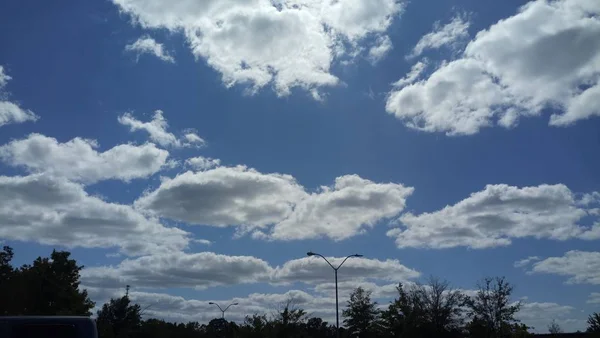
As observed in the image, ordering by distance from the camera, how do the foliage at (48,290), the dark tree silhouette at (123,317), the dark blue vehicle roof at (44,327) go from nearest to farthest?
the dark blue vehicle roof at (44,327) < the foliage at (48,290) < the dark tree silhouette at (123,317)

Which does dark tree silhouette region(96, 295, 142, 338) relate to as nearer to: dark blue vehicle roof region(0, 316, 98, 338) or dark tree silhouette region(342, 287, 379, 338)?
dark tree silhouette region(342, 287, 379, 338)

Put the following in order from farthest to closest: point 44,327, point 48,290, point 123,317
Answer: point 123,317 < point 48,290 < point 44,327


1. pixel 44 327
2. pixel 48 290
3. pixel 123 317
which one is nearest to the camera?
pixel 44 327

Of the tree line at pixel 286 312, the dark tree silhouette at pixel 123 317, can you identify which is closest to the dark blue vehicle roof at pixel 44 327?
the tree line at pixel 286 312

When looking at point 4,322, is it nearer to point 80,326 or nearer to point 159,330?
point 80,326

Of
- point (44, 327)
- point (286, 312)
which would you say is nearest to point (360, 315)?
point (286, 312)

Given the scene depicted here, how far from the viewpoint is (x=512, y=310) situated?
2376 inches

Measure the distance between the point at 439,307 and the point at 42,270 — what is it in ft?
136

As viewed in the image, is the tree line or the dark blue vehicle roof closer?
the dark blue vehicle roof

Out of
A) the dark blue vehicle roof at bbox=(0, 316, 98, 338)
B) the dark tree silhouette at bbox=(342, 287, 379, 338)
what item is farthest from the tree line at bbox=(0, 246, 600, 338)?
the dark blue vehicle roof at bbox=(0, 316, 98, 338)

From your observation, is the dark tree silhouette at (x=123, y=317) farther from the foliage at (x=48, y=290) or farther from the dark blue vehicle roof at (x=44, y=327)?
the dark blue vehicle roof at (x=44, y=327)

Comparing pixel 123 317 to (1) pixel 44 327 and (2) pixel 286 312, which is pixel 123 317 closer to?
(2) pixel 286 312

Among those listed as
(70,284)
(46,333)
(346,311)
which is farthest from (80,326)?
(346,311)

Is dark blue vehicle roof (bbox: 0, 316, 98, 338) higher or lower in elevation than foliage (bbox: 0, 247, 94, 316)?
lower
